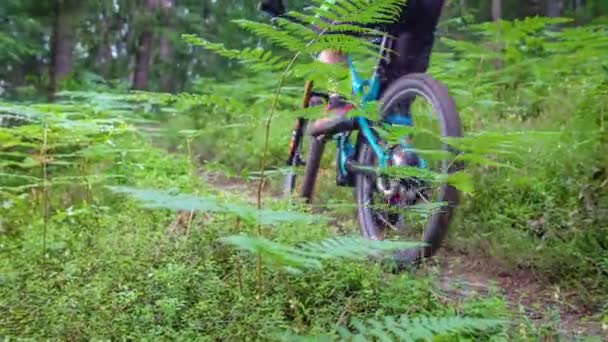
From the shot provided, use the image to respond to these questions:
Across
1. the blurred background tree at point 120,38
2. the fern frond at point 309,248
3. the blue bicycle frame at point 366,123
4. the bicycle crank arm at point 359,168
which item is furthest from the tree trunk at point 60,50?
the fern frond at point 309,248

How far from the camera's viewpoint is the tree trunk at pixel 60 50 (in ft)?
20.7

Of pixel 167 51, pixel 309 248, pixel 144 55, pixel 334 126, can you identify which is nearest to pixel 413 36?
pixel 334 126

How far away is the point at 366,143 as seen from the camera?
135 inches

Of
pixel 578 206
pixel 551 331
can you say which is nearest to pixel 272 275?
pixel 551 331

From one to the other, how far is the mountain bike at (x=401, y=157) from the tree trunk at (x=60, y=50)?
12.2ft

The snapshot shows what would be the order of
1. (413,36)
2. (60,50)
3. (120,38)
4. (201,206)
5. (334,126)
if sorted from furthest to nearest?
1. (120,38)
2. (60,50)
3. (334,126)
4. (413,36)
5. (201,206)

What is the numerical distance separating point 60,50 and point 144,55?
117 inches

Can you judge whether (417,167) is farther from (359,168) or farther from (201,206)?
(201,206)

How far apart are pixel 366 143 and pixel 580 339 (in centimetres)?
168

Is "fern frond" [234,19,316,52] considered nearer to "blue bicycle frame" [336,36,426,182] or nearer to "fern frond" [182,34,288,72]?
"fern frond" [182,34,288,72]

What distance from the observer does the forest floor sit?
2.31m

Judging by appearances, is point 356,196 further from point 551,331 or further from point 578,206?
point 551,331

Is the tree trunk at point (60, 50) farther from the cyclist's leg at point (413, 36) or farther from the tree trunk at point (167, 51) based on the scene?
the cyclist's leg at point (413, 36)

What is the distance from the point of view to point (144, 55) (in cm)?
941
